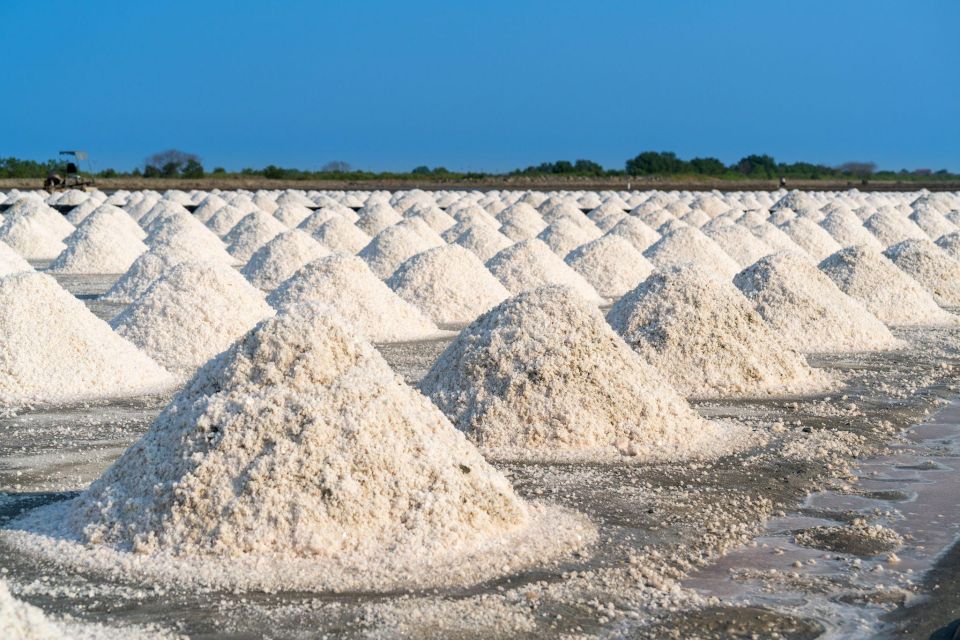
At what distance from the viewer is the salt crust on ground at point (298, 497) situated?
17.5ft

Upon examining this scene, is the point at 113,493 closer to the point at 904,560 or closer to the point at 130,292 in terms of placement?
the point at 904,560

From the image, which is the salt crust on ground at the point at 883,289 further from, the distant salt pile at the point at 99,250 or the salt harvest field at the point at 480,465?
the distant salt pile at the point at 99,250

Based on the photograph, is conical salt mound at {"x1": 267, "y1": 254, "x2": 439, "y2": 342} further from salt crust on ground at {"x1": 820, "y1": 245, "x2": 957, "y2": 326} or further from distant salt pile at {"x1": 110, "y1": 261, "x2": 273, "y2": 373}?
salt crust on ground at {"x1": 820, "y1": 245, "x2": 957, "y2": 326}

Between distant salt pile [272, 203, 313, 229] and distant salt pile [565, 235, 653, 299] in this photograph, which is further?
distant salt pile [272, 203, 313, 229]

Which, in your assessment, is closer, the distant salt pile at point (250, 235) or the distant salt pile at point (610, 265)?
the distant salt pile at point (610, 265)

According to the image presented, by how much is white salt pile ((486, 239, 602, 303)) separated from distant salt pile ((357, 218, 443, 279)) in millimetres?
1361

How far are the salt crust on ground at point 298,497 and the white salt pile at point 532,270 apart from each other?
427 inches

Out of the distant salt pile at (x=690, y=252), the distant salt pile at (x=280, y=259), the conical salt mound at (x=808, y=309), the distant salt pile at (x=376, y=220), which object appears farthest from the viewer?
the distant salt pile at (x=376, y=220)

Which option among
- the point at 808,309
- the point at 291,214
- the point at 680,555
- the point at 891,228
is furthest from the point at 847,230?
the point at 680,555

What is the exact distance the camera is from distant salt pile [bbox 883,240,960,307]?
17.1 meters

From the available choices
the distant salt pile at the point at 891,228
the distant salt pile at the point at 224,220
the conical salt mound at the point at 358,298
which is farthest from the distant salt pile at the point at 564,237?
the distant salt pile at the point at 224,220

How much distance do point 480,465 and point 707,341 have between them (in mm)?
4652

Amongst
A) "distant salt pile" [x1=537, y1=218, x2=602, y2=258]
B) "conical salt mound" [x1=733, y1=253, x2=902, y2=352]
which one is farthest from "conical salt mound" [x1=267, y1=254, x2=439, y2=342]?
"distant salt pile" [x1=537, y1=218, x2=602, y2=258]

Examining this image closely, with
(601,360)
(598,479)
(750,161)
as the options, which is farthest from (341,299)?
(750,161)
